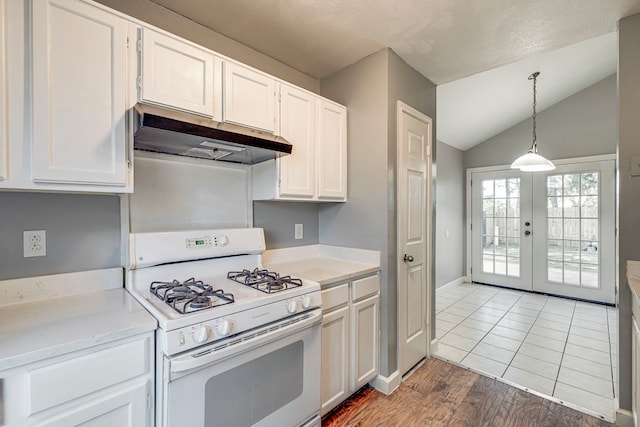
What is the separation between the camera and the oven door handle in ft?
3.57

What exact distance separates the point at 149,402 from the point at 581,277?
5.49m

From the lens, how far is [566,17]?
1772mm

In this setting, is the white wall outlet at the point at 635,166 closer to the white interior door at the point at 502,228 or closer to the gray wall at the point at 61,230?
the gray wall at the point at 61,230

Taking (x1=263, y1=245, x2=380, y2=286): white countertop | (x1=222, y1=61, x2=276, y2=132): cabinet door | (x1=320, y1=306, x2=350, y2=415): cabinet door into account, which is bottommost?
(x1=320, y1=306, x2=350, y2=415): cabinet door

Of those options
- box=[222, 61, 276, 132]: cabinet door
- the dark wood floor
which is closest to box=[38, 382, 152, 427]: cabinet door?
the dark wood floor

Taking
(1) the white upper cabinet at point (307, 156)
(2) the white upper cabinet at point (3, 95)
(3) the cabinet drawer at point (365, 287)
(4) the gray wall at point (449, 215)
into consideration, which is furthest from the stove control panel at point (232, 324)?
(4) the gray wall at point (449, 215)

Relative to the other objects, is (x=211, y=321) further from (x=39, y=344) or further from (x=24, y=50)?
(x=24, y=50)

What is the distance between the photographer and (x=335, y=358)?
184 cm

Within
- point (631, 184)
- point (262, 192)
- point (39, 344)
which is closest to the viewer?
point (39, 344)

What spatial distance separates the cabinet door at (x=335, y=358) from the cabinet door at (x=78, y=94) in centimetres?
137

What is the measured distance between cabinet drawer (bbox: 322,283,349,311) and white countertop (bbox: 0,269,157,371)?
36.9 inches

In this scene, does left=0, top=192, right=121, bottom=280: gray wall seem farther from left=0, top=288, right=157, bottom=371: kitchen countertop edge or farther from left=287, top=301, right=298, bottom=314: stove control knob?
left=287, top=301, right=298, bottom=314: stove control knob

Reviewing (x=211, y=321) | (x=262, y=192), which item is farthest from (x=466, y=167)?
(x=211, y=321)

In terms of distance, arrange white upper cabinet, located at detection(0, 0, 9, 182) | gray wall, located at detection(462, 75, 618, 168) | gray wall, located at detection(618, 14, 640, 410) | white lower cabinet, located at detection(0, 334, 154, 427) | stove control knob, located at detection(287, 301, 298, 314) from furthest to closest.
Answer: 1. gray wall, located at detection(462, 75, 618, 168)
2. gray wall, located at detection(618, 14, 640, 410)
3. stove control knob, located at detection(287, 301, 298, 314)
4. white upper cabinet, located at detection(0, 0, 9, 182)
5. white lower cabinet, located at detection(0, 334, 154, 427)
